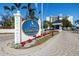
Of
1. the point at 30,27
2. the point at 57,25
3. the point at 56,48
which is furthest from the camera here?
the point at 57,25

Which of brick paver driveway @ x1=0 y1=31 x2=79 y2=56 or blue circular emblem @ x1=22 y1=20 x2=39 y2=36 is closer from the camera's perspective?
brick paver driveway @ x1=0 y1=31 x2=79 y2=56

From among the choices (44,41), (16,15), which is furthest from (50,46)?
(16,15)

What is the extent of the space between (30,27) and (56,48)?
3.41ft

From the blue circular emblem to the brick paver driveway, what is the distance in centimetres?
49

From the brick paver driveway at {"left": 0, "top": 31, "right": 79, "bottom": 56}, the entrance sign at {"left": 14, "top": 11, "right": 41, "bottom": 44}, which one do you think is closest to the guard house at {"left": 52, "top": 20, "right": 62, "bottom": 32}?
the brick paver driveway at {"left": 0, "top": 31, "right": 79, "bottom": 56}

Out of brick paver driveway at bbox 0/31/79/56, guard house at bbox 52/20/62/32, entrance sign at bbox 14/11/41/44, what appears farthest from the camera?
guard house at bbox 52/20/62/32

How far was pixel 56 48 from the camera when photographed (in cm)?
792

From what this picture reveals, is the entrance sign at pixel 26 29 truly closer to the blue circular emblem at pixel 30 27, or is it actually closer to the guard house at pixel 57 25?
the blue circular emblem at pixel 30 27

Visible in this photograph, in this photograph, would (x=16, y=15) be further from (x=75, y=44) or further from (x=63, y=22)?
(x=75, y=44)

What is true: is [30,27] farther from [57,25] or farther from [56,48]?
[56,48]

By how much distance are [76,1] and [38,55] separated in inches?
76.5

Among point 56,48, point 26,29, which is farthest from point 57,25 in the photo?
point 26,29

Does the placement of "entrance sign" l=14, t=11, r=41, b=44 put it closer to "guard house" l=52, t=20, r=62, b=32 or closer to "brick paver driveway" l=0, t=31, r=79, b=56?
"brick paver driveway" l=0, t=31, r=79, b=56

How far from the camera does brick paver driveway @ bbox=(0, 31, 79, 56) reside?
25.4 feet
